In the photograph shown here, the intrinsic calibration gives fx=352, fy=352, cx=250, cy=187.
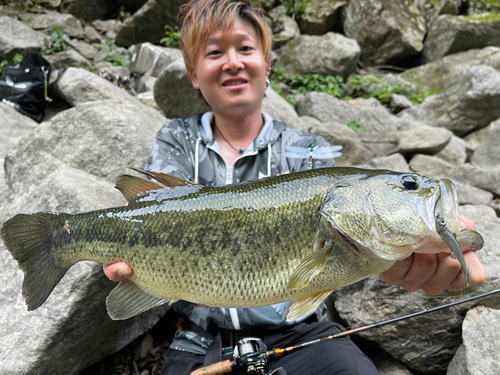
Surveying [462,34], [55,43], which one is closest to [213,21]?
[55,43]

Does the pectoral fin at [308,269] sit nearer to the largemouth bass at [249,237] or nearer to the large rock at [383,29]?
the largemouth bass at [249,237]

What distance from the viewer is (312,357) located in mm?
2285

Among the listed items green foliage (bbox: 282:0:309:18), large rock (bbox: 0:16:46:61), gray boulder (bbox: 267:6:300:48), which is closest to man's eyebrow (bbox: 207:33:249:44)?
large rock (bbox: 0:16:46:61)

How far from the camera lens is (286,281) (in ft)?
5.55

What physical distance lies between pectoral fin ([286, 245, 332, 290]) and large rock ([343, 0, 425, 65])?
14.9 metres

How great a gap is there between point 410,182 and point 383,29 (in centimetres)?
1475

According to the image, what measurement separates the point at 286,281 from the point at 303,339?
1.05 m

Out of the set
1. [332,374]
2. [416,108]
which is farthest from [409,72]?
[332,374]

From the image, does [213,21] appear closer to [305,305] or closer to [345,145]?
[305,305]

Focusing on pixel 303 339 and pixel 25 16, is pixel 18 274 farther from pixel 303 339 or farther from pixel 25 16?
pixel 25 16

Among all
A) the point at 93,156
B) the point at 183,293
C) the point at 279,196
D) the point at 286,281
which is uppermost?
the point at 279,196

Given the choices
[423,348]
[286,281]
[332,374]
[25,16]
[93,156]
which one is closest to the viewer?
[286,281]

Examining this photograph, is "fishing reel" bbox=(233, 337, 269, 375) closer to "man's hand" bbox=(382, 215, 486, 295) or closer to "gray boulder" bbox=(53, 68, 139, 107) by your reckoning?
"man's hand" bbox=(382, 215, 486, 295)

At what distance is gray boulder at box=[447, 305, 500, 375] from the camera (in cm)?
248
